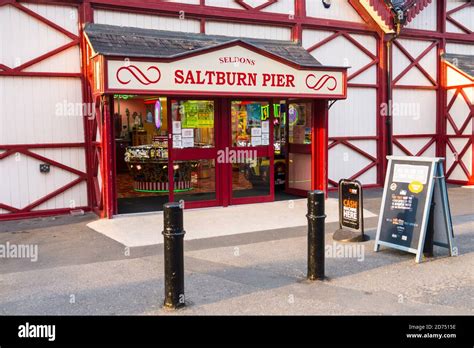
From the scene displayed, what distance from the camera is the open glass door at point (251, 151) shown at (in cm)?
1067

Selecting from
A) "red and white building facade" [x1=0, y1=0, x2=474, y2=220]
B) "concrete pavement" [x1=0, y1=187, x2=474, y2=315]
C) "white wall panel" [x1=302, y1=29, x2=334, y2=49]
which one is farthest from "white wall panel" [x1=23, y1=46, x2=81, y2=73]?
"white wall panel" [x1=302, y1=29, x2=334, y2=49]

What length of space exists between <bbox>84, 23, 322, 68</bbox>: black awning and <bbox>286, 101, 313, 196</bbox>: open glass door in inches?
51.8

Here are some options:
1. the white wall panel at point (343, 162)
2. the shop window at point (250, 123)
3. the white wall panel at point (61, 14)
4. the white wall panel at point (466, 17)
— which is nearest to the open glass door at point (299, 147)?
the white wall panel at point (343, 162)

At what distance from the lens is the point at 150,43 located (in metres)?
9.84

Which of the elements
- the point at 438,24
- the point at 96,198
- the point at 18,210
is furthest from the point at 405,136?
the point at 18,210

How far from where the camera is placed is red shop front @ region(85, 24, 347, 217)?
29.4 feet

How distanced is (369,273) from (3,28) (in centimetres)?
793

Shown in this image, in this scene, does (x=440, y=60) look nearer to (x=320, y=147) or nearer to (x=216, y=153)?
(x=320, y=147)

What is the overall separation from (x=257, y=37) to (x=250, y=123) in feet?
7.65

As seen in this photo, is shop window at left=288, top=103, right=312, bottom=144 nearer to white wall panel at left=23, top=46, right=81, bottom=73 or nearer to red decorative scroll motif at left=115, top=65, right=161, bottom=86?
red decorative scroll motif at left=115, top=65, right=161, bottom=86

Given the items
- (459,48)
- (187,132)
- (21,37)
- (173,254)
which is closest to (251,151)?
(187,132)

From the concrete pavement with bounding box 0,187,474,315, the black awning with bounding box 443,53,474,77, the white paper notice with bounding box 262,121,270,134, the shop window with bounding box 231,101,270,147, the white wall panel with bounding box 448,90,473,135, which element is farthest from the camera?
the black awning with bounding box 443,53,474,77

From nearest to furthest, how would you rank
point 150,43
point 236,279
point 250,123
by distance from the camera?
point 236,279 < point 150,43 < point 250,123
